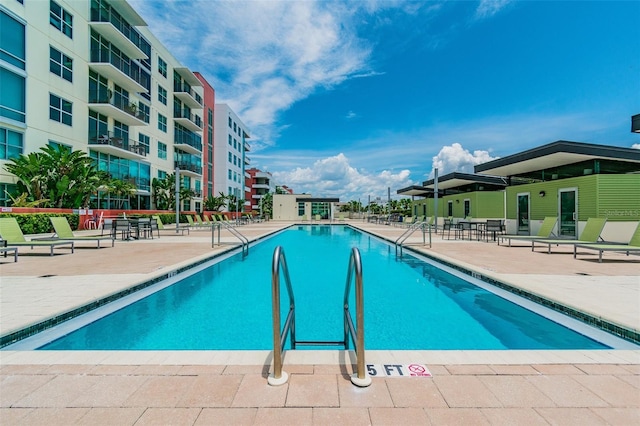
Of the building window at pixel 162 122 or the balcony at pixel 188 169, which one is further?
the balcony at pixel 188 169

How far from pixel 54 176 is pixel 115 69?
9856mm

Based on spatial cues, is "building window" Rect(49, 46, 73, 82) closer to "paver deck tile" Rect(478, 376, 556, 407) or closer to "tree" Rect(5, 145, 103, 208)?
"tree" Rect(5, 145, 103, 208)

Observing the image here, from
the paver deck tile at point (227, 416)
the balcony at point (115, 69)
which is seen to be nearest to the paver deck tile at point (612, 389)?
the paver deck tile at point (227, 416)

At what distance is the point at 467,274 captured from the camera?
713cm

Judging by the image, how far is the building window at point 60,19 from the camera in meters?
18.2

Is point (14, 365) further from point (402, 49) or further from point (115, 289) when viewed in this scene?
point (402, 49)

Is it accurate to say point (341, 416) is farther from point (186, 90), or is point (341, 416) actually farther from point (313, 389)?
point (186, 90)

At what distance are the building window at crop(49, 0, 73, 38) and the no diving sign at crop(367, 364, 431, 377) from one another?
24927 millimetres

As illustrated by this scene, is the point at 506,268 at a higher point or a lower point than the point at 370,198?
lower

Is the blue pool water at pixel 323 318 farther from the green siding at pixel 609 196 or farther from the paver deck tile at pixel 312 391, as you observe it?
the green siding at pixel 609 196

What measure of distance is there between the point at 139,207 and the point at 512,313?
2756cm

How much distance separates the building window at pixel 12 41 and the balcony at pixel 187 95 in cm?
1685

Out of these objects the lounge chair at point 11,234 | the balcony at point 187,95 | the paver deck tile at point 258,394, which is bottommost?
the paver deck tile at point 258,394

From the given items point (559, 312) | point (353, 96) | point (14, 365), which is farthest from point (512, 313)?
point (353, 96)
